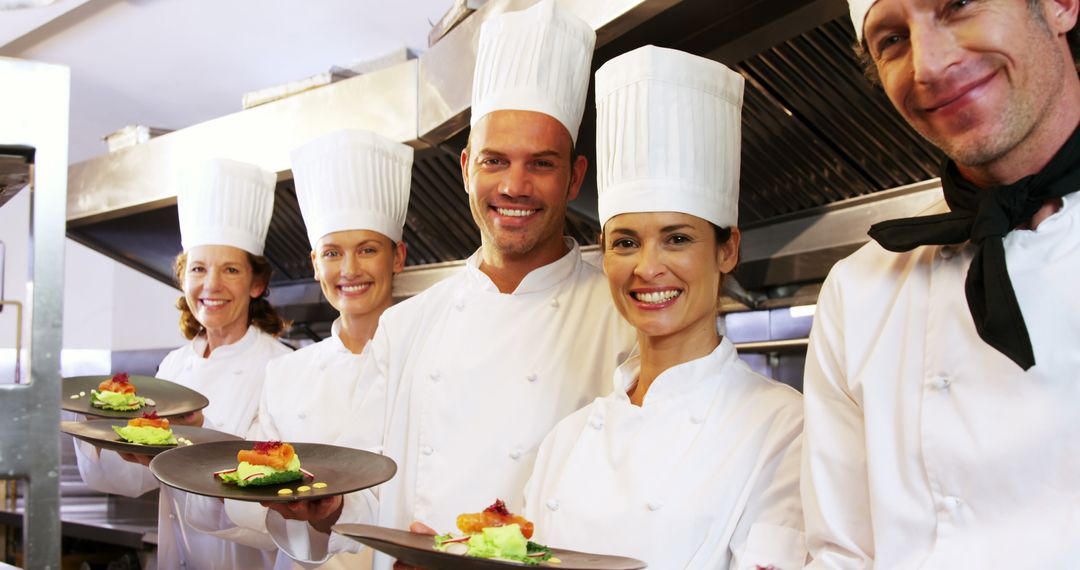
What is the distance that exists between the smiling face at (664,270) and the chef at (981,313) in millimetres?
486

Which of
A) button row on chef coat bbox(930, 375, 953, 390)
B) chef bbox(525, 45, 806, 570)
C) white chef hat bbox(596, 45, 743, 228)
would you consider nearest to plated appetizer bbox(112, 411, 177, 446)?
chef bbox(525, 45, 806, 570)

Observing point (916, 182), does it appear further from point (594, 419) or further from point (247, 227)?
point (247, 227)

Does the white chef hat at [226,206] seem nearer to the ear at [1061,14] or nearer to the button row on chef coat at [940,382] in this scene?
the button row on chef coat at [940,382]

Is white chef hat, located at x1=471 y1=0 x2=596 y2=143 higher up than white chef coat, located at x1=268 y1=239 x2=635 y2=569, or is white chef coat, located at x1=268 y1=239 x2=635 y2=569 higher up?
white chef hat, located at x1=471 y1=0 x2=596 y2=143

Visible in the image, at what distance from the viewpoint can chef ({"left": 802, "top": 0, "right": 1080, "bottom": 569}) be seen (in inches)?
49.9

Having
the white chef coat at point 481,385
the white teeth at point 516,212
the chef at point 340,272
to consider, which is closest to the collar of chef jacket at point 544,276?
the white chef coat at point 481,385

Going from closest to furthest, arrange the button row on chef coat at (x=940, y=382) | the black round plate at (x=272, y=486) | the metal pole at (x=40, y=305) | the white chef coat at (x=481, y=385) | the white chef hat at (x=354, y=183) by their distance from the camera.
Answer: the metal pole at (x=40, y=305), the button row on chef coat at (x=940, y=382), the black round plate at (x=272, y=486), the white chef coat at (x=481, y=385), the white chef hat at (x=354, y=183)

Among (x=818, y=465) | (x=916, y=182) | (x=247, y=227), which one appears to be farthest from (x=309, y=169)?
(x=818, y=465)

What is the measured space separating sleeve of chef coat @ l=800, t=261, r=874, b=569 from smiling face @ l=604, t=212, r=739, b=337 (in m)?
0.36

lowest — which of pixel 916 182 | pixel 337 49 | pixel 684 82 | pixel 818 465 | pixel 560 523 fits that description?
pixel 560 523

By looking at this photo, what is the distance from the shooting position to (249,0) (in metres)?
4.88

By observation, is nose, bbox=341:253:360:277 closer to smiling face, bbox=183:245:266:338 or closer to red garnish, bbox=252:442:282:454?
smiling face, bbox=183:245:266:338

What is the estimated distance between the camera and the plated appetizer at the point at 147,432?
2.67m

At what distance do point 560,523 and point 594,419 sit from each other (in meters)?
0.22
